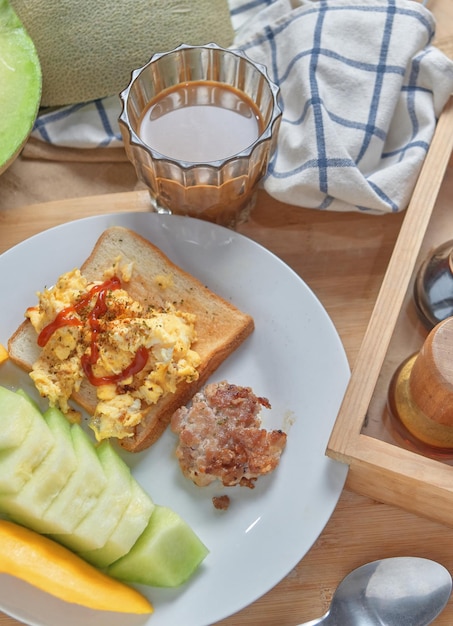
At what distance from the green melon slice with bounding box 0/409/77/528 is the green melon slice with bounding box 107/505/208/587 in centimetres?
20

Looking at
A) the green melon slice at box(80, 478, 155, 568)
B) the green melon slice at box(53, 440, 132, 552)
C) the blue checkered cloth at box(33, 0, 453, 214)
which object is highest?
the blue checkered cloth at box(33, 0, 453, 214)

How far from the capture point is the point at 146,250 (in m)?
1.70

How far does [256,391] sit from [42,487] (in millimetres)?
525

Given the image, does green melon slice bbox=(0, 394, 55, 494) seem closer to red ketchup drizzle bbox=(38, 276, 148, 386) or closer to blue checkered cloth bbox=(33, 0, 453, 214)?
red ketchup drizzle bbox=(38, 276, 148, 386)

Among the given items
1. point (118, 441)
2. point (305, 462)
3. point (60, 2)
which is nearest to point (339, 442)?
point (305, 462)

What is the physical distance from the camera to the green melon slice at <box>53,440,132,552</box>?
1392 millimetres

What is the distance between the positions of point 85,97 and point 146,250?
0.49 m

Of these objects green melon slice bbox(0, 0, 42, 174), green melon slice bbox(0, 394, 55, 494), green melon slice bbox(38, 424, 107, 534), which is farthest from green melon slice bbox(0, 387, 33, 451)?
green melon slice bbox(0, 0, 42, 174)

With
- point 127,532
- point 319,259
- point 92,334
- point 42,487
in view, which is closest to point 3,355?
point 92,334

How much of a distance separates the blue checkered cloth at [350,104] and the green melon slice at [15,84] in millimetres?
166

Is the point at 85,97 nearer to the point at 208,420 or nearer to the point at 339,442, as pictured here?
the point at 208,420

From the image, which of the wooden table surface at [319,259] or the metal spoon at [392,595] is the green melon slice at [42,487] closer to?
the wooden table surface at [319,259]

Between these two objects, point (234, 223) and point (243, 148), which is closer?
point (243, 148)

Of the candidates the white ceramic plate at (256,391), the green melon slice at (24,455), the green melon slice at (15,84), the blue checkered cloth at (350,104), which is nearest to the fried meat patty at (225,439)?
the white ceramic plate at (256,391)
